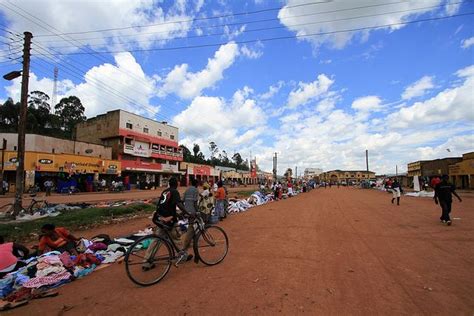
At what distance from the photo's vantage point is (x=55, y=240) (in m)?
7.01

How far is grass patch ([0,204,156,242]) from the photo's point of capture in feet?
35.8

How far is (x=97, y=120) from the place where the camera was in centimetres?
5109

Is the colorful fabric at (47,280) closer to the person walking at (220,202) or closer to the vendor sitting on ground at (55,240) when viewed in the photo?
the vendor sitting on ground at (55,240)

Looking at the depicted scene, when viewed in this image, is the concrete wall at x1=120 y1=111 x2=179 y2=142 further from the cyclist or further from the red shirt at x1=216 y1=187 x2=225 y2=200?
the cyclist

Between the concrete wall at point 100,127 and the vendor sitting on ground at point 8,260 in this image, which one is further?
the concrete wall at point 100,127

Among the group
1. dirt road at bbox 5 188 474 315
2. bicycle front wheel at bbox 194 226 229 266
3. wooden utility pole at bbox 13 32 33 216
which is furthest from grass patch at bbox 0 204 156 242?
bicycle front wheel at bbox 194 226 229 266

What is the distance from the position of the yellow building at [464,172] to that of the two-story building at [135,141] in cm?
4475

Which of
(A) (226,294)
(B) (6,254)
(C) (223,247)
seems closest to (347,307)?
(A) (226,294)

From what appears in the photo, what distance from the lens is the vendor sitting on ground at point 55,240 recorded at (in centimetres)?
686

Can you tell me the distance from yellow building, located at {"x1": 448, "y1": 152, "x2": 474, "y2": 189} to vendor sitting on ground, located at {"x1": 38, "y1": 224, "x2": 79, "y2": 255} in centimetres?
4819

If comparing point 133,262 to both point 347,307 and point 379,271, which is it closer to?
point 347,307

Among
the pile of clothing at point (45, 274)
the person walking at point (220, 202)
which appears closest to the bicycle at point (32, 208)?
the person walking at point (220, 202)

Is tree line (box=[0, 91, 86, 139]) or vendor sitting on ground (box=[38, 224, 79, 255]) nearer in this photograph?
vendor sitting on ground (box=[38, 224, 79, 255])

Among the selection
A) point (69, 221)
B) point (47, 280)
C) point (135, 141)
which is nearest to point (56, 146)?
point (135, 141)
